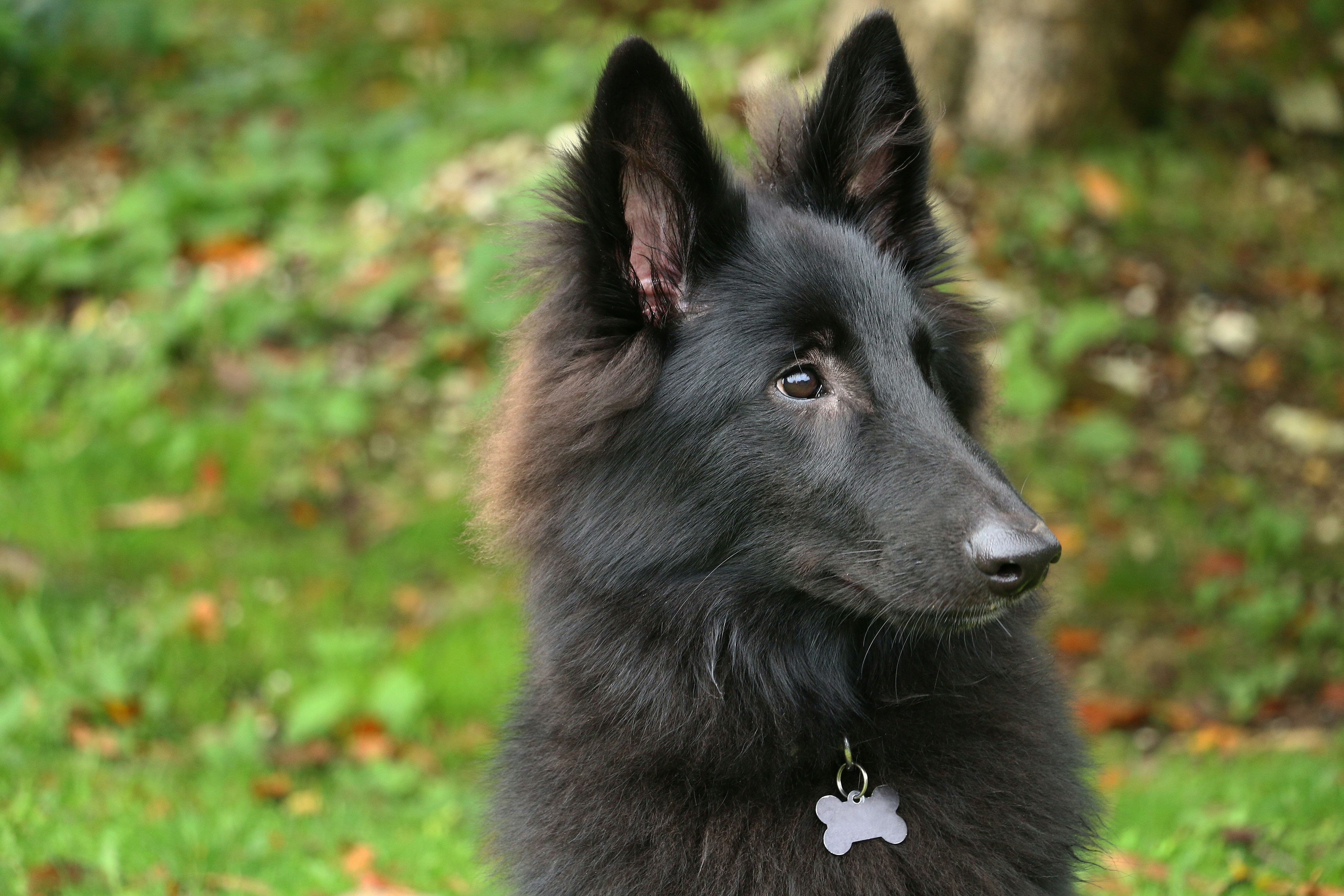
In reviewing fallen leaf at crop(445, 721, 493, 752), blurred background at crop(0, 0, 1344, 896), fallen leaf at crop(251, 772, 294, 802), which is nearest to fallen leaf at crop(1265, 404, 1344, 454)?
blurred background at crop(0, 0, 1344, 896)

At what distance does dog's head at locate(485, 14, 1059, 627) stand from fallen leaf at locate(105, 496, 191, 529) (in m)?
4.26

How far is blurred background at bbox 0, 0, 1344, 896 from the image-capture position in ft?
15.7

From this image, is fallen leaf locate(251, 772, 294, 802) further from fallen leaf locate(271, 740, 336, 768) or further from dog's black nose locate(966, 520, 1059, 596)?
dog's black nose locate(966, 520, 1059, 596)

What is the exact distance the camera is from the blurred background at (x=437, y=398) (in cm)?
478

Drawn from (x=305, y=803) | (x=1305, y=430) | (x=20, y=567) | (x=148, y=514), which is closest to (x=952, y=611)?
(x=305, y=803)

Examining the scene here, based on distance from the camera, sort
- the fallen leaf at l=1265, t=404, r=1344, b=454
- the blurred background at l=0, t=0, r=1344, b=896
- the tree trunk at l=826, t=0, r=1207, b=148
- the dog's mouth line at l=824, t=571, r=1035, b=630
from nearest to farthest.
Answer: the dog's mouth line at l=824, t=571, r=1035, b=630
the blurred background at l=0, t=0, r=1344, b=896
the fallen leaf at l=1265, t=404, r=1344, b=454
the tree trunk at l=826, t=0, r=1207, b=148

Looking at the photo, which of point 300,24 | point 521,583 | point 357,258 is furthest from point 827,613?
point 300,24

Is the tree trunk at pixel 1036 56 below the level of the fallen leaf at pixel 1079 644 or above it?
above

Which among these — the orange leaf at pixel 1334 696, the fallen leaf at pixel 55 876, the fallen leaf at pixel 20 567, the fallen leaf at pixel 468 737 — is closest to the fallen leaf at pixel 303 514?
the fallen leaf at pixel 20 567

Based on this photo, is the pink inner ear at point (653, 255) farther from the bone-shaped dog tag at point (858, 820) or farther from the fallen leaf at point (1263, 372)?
the fallen leaf at point (1263, 372)

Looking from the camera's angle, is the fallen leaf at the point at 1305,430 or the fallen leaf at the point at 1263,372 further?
the fallen leaf at the point at 1263,372

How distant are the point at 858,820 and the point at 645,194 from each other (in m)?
1.49

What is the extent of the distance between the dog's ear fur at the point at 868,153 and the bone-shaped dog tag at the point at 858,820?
4.46 feet

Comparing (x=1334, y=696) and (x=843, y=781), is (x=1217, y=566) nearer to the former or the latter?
(x=1334, y=696)
